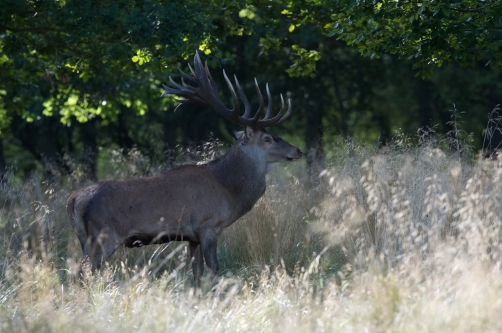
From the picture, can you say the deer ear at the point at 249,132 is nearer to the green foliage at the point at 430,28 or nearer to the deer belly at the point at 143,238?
the deer belly at the point at 143,238

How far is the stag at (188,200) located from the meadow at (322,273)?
1.35ft

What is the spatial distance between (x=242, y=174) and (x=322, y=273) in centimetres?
151

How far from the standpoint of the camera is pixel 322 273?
22.7 ft

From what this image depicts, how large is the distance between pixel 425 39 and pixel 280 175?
3777mm

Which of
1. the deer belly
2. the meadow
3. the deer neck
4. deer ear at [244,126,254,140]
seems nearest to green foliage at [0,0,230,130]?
deer ear at [244,126,254,140]

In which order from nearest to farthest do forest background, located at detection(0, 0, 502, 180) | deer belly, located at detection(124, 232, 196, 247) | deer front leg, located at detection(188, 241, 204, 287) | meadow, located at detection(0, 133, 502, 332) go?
meadow, located at detection(0, 133, 502, 332) → deer belly, located at detection(124, 232, 196, 247) → deer front leg, located at detection(188, 241, 204, 287) → forest background, located at detection(0, 0, 502, 180)

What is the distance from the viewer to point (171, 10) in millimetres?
9492

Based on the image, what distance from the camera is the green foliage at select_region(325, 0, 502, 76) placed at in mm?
7809

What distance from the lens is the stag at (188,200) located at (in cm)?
707

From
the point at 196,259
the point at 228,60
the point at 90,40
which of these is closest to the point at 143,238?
the point at 196,259

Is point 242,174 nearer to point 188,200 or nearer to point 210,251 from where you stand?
point 188,200

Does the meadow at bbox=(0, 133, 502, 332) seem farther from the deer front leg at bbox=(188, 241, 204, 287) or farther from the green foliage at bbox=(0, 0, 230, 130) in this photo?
the green foliage at bbox=(0, 0, 230, 130)

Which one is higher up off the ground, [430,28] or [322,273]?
[430,28]

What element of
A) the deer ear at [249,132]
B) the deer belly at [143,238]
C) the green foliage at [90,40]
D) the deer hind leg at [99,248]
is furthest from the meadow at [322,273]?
the green foliage at [90,40]
